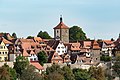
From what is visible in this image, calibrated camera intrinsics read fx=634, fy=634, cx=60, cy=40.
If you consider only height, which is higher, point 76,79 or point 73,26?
point 73,26

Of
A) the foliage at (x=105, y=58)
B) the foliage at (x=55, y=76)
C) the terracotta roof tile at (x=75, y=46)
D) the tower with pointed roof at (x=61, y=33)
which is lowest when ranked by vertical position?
the foliage at (x=55, y=76)

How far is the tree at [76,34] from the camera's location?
90.1 meters

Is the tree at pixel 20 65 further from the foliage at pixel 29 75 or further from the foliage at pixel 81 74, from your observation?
the foliage at pixel 81 74

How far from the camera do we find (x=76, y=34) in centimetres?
9069

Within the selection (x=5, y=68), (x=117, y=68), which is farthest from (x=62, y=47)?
(x=5, y=68)

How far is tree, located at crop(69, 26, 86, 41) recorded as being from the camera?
90.1 metres

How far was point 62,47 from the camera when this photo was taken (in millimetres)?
71812

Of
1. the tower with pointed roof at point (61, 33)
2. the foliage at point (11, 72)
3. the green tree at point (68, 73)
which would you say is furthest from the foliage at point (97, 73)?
the tower with pointed roof at point (61, 33)

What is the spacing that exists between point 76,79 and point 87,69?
491 cm

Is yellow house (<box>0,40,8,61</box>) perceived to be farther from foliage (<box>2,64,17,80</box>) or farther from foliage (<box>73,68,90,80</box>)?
foliage (<box>73,68,90,80</box>)

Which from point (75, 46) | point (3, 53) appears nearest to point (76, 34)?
point (75, 46)

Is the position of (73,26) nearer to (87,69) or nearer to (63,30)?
(63,30)

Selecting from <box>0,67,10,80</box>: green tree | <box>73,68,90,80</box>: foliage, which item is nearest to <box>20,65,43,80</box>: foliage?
<box>0,67,10,80</box>: green tree

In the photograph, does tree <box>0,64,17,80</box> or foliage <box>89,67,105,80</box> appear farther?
foliage <box>89,67,105,80</box>
